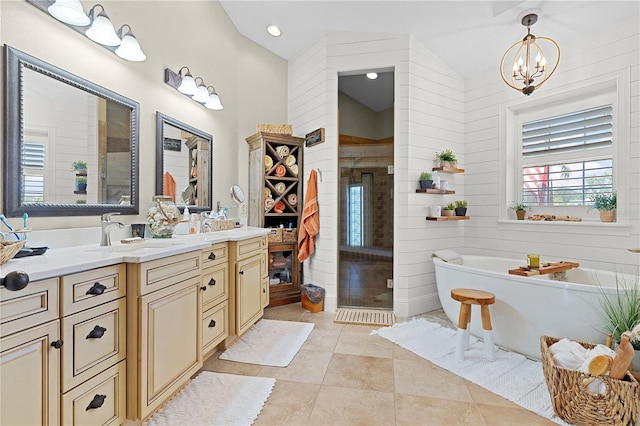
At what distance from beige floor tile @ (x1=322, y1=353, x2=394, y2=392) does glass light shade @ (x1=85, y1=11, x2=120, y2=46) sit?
2.57 meters

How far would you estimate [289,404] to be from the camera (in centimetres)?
185

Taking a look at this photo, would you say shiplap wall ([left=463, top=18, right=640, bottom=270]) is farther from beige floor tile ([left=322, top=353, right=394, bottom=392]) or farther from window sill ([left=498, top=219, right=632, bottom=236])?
beige floor tile ([left=322, top=353, right=394, bottom=392])

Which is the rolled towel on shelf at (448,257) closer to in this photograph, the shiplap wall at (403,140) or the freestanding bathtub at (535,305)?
the shiplap wall at (403,140)

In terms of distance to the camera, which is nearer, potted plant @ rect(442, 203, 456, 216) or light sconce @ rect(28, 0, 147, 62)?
light sconce @ rect(28, 0, 147, 62)

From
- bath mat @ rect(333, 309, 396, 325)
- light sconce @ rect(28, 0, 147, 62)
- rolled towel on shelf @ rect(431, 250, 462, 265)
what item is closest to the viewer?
light sconce @ rect(28, 0, 147, 62)

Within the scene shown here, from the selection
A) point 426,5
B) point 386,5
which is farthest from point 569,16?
point 386,5

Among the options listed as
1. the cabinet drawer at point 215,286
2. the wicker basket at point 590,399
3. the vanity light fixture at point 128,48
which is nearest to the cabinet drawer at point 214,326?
the cabinet drawer at point 215,286

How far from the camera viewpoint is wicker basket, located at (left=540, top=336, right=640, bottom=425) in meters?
1.58

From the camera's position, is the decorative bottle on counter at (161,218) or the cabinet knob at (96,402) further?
the decorative bottle on counter at (161,218)

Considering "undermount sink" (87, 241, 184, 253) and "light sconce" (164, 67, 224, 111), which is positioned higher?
"light sconce" (164, 67, 224, 111)

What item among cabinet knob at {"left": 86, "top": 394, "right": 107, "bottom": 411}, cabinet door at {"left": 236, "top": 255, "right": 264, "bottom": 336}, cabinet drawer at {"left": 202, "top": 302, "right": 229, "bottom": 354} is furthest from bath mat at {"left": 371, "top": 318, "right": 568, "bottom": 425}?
cabinet knob at {"left": 86, "top": 394, "right": 107, "bottom": 411}

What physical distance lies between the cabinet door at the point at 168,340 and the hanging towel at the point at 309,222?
5.67 ft

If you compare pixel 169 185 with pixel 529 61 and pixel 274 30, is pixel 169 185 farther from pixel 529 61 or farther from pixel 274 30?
pixel 529 61

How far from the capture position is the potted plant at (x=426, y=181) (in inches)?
132
